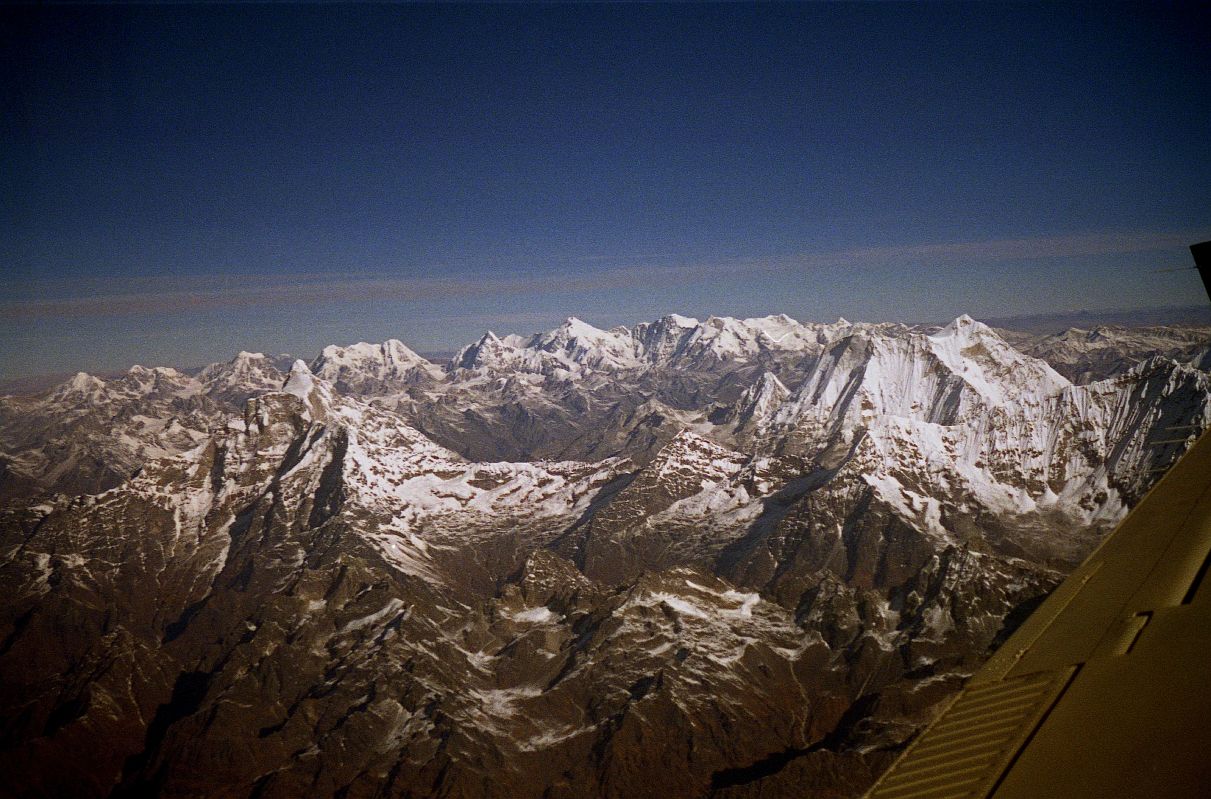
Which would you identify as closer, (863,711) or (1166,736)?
(1166,736)

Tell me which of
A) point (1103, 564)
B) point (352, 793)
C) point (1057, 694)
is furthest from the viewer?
point (352, 793)

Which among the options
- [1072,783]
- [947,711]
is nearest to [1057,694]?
[947,711]

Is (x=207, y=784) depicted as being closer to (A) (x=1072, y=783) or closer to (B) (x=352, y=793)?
(B) (x=352, y=793)

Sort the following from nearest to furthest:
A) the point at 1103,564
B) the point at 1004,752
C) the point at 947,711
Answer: the point at 1004,752, the point at 947,711, the point at 1103,564

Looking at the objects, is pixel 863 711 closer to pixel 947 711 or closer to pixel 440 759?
pixel 440 759

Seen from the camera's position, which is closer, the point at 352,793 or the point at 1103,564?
the point at 1103,564

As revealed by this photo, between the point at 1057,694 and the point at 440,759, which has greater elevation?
the point at 1057,694

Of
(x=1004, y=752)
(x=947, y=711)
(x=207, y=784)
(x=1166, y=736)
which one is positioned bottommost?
(x=207, y=784)

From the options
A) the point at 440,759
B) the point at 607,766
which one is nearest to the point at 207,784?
the point at 440,759

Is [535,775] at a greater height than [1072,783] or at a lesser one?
lesser
